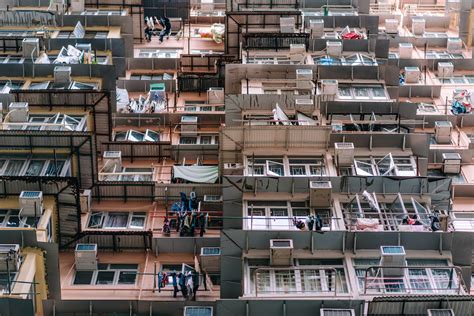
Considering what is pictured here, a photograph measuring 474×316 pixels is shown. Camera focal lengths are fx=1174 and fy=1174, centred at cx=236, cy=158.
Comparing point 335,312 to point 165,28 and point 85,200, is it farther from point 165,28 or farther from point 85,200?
point 165,28

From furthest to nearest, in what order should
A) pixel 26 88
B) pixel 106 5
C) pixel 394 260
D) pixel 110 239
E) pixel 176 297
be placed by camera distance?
1. pixel 106 5
2. pixel 26 88
3. pixel 110 239
4. pixel 176 297
5. pixel 394 260

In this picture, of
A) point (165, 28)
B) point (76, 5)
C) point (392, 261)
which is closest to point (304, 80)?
point (165, 28)

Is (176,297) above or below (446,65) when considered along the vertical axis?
below

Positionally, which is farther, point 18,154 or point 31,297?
point 18,154

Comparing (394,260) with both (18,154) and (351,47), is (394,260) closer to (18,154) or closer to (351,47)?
(18,154)

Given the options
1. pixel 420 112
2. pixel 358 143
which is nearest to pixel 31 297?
pixel 358 143

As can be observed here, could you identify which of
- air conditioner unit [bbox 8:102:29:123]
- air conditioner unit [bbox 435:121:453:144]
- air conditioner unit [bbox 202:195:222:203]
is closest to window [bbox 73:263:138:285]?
air conditioner unit [bbox 202:195:222:203]

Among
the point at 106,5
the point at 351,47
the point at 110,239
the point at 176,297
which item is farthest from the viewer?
the point at 106,5

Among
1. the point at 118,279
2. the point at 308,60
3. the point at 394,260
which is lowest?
the point at 118,279
